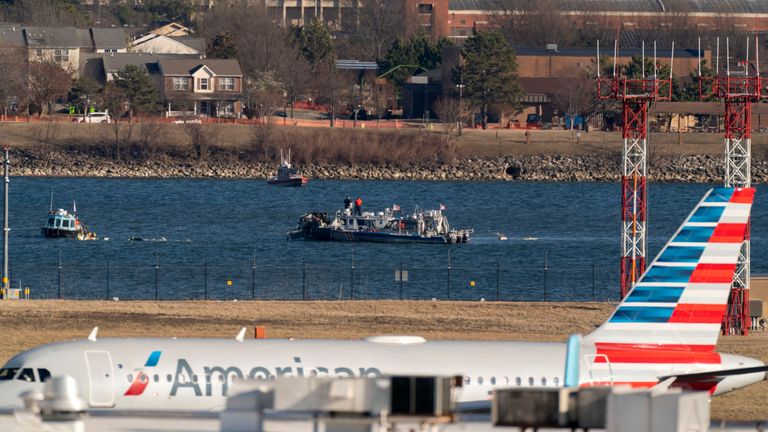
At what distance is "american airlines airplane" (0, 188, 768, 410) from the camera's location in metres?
32.9

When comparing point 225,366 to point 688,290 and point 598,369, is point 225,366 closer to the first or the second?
point 598,369

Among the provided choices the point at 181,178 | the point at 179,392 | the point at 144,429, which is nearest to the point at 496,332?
the point at 179,392

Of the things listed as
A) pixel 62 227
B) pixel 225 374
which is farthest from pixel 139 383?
pixel 62 227

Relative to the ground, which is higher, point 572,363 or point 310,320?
point 572,363

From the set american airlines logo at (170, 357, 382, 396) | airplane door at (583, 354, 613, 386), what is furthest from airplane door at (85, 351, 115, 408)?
airplane door at (583, 354, 613, 386)

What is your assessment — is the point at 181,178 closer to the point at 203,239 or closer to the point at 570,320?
the point at 203,239

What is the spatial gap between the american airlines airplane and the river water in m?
44.8

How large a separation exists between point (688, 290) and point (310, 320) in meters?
25.4

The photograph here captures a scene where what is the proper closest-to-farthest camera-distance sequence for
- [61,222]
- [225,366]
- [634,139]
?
1. [225,366]
2. [634,139]
3. [61,222]

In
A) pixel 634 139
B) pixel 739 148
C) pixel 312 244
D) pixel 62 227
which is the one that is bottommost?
pixel 312 244

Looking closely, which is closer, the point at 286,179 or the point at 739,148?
the point at 739,148

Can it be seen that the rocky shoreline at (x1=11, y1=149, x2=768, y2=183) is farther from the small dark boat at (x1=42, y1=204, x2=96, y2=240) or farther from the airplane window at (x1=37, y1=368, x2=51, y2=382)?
the airplane window at (x1=37, y1=368, x2=51, y2=382)

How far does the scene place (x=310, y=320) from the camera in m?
59.2

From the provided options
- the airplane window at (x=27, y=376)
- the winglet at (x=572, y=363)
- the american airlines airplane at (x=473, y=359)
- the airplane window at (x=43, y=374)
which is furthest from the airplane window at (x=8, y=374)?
the winglet at (x=572, y=363)
